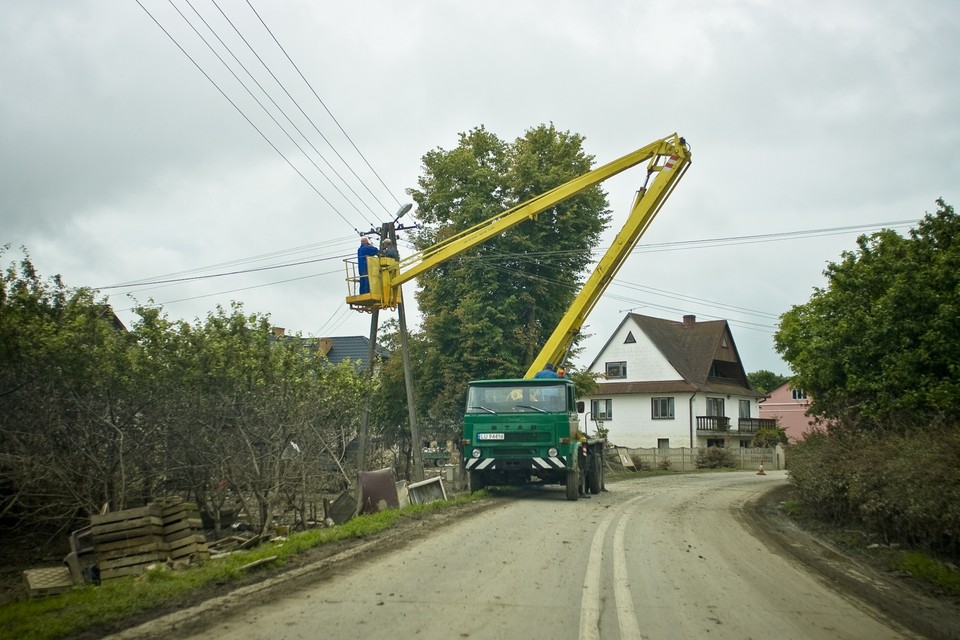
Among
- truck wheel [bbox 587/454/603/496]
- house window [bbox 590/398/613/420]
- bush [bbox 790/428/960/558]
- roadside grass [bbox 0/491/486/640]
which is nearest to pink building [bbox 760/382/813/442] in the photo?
house window [bbox 590/398/613/420]

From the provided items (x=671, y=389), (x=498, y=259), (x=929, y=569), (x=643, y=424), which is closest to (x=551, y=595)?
(x=929, y=569)

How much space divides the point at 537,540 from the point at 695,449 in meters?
34.6

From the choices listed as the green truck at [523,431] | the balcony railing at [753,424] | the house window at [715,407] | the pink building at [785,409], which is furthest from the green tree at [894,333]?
the pink building at [785,409]

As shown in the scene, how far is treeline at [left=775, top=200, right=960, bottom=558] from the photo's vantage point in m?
10.6

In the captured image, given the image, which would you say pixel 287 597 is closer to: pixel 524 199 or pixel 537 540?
pixel 537 540

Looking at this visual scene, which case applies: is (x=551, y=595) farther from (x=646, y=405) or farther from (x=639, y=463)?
(x=646, y=405)

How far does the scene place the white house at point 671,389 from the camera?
4975 centimetres

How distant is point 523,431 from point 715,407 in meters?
36.8

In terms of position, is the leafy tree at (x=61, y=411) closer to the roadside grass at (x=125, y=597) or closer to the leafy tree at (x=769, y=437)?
the roadside grass at (x=125, y=597)

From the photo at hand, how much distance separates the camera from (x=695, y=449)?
4362cm

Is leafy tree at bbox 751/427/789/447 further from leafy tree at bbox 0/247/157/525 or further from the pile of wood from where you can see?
the pile of wood

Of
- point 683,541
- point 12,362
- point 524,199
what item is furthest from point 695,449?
point 12,362

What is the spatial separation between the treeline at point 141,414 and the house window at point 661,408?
37.0 metres

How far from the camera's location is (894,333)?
14.5 metres
